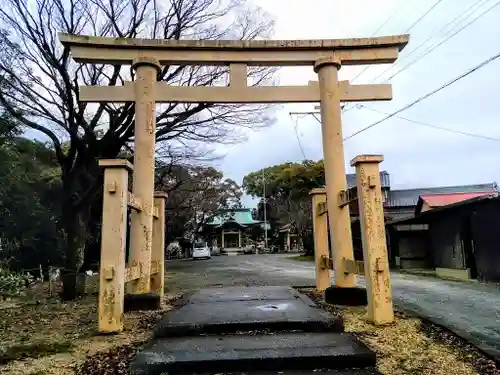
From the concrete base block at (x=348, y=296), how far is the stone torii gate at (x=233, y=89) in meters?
0.13

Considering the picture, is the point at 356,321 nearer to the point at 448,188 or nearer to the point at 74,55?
the point at 74,55

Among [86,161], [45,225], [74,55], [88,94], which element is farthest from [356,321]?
[45,225]

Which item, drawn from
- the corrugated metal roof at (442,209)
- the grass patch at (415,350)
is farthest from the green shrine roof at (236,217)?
the grass patch at (415,350)

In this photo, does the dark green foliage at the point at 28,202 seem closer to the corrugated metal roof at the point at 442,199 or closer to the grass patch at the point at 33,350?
the grass patch at the point at 33,350

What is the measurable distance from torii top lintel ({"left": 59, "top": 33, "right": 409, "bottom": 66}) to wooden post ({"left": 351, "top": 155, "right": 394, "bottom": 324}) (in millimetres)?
2580

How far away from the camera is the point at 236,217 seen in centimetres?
4684

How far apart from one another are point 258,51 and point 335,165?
2.27m

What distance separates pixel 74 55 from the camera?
604 centimetres

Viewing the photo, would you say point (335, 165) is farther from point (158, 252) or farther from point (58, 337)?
point (58, 337)

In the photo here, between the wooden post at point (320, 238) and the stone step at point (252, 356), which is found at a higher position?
the wooden post at point (320, 238)

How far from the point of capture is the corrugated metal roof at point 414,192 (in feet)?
88.5

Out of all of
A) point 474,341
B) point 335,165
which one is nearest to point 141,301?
point 335,165

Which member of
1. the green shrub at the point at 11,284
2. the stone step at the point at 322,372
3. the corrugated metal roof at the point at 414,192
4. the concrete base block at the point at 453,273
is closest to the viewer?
the stone step at the point at 322,372

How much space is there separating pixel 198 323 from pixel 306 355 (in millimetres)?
1310
